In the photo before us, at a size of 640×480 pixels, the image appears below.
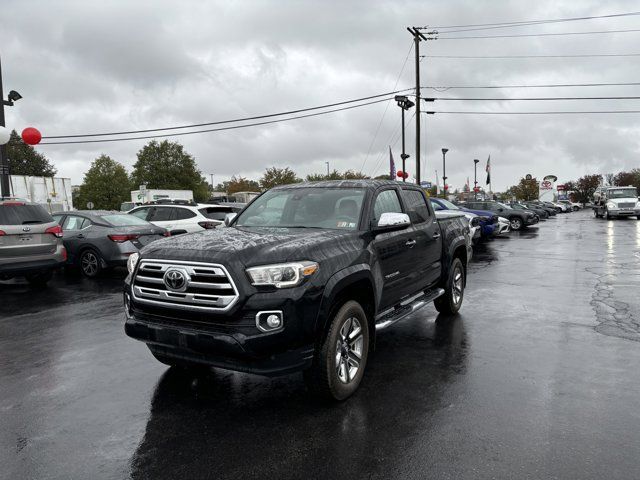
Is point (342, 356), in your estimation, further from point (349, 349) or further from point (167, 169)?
point (167, 169)

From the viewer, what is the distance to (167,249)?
388 cm

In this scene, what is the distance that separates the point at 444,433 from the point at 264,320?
1.53 meters

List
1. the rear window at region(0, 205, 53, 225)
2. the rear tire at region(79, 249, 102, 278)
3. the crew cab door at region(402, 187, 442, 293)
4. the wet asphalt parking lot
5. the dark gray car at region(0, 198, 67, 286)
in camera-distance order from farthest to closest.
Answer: the rear tire at region(79, 249, 102, 278) < the rear window at region(0, 205, 53, 225) < the dark gray car at region(0, 198, 67, 286) < the crew cab door at region(402, 187, 442, 293) < the wet asphalt parking lot

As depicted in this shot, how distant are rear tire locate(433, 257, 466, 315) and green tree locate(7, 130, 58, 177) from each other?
310 feet

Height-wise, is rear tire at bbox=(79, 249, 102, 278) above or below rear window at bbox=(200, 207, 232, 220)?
below

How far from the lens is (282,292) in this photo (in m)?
3.50

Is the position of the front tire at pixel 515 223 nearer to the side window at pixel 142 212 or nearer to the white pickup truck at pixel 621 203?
the white pickup truck at pixel 621 203

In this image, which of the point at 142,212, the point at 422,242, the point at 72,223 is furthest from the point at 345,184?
the point at 142,212

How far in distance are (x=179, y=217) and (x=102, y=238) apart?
3.39 m

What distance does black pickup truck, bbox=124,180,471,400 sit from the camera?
347 centimetres

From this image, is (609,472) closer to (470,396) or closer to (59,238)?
(470,396)

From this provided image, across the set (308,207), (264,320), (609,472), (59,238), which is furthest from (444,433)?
(59,238)

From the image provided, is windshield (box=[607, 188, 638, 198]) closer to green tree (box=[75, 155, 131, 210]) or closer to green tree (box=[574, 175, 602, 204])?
green tree (box=[75, 155, 131, 210])

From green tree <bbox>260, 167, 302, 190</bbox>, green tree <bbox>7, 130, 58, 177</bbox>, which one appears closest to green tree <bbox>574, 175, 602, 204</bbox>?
green tree <bbox>260, 167, 302, 190</bbox>
